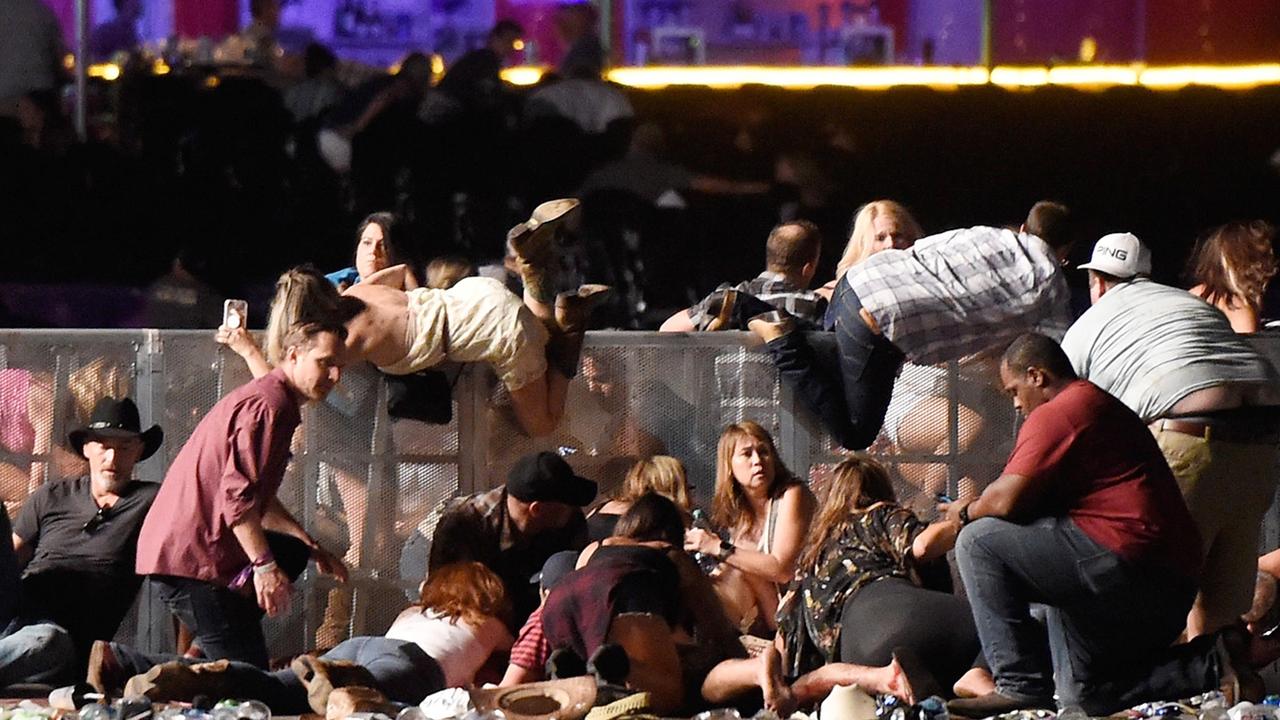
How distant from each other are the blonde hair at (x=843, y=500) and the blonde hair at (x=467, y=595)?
3.35 ft

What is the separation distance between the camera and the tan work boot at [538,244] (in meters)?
8.00

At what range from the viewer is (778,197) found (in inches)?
428

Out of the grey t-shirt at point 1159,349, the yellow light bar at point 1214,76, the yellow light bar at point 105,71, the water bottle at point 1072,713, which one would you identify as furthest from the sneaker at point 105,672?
the yellow light bar at point 1214,76

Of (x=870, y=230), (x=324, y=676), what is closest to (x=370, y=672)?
(x=324, y=676)

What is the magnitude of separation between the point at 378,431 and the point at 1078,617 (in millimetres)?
2780

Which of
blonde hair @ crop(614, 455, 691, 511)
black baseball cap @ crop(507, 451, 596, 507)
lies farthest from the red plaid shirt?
blonde hair @ crop(614, 455, 691, 511)

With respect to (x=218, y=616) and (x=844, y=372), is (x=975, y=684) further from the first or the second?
(x=218, y=616)

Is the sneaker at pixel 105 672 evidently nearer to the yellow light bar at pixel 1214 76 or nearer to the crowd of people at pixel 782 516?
the crowd of people at pixel 782 516

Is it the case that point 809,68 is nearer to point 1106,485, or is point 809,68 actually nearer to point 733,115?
point 733,115

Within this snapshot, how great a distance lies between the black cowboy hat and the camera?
7766mm

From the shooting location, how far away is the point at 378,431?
26.7ft

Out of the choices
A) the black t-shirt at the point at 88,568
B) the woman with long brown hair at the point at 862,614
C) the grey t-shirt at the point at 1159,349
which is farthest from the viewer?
the black t-shirt at the point at 88,568

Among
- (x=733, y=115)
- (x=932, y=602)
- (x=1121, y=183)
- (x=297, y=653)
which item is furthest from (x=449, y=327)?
(x=1121, y=183)

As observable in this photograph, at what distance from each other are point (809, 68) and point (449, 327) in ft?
11.8
